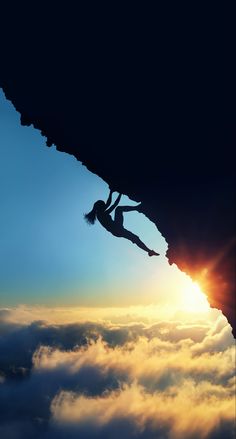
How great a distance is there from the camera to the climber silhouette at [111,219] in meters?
8.39

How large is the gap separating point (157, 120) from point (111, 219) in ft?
10.9

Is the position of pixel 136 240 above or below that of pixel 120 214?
below

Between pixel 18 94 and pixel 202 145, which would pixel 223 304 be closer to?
pixel 202 145

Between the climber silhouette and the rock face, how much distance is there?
Result: 1510 millimetres

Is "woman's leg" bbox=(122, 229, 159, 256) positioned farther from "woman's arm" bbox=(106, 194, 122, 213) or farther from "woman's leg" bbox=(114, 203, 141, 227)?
"woman's arm" bbox=(106, 194, 122, 213)

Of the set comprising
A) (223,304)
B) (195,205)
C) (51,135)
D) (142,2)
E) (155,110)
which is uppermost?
(142,2)

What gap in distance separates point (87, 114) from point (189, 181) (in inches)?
80.0

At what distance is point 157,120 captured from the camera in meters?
5.60

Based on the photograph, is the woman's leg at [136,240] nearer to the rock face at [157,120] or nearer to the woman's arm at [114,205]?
the woman's arm at [114,205]

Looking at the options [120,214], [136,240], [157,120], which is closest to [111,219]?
[120,214]

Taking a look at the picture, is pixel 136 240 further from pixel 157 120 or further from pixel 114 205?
pixel 157 120

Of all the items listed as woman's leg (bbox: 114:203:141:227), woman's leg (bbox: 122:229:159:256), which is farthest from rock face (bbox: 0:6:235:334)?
woman's leg (bbox: 122:229:159:256)

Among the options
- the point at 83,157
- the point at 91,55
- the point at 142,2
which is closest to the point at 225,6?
the point at 142,2

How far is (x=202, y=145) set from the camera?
5.32m
